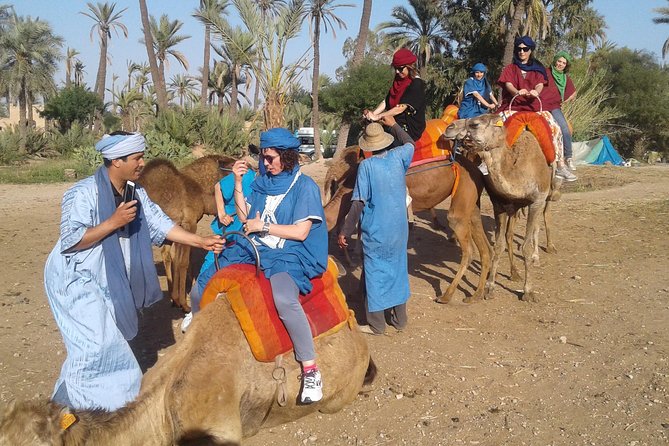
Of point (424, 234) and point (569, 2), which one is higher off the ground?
point (569, 2)

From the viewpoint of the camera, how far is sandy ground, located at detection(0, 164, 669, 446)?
4215 mm

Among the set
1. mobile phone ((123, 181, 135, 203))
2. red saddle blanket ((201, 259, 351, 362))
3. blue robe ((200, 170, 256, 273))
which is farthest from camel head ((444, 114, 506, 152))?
mobile phone ((123, 181, 135, 203))

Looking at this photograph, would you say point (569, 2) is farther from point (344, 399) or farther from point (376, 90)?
point (344, 399)

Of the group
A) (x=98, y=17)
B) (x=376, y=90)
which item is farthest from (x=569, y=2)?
(x=98, y=17)

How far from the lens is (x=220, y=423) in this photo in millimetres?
3297

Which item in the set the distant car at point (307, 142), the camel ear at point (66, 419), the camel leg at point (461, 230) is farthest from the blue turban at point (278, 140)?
the distant car at point (307, 142)

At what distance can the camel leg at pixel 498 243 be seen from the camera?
7344 mm

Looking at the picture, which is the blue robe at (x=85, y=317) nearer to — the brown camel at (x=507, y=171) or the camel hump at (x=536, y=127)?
the brown camel at (x=507, y=171)

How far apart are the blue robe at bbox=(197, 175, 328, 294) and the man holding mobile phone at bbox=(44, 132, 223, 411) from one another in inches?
29.8

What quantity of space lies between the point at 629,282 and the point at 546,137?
208 cm

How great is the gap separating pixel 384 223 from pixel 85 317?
10.2ft

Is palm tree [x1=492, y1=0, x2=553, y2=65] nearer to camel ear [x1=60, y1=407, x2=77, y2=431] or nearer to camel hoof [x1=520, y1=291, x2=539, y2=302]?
camel hoof [x1=520, y1=291, x2=539, y2=302]

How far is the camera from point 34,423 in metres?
2.44

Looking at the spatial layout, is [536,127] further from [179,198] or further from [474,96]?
[179,198]
